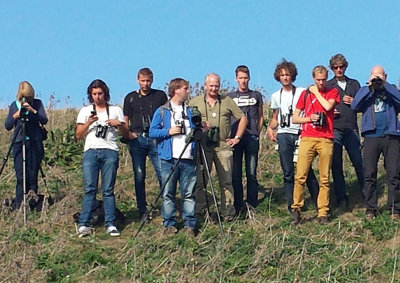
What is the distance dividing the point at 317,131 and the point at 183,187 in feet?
5.71

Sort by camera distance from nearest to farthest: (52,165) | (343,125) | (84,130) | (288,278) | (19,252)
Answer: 1. (288,278)
2. (19,252)
3. (84,130)
4. (343,125)
5. (52,165)

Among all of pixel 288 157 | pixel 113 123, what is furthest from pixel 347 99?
pixel 113 123

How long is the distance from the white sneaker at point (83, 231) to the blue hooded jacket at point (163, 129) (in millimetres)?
1250

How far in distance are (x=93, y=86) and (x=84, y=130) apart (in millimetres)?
541

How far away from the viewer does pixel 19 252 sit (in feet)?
26.1

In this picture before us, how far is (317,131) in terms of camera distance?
8703 mm

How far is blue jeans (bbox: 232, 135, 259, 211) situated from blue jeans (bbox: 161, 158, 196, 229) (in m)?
1.02

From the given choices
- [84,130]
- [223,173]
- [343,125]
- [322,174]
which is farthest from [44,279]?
[343,125]

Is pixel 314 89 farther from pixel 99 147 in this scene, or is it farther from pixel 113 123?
pixel 99 147

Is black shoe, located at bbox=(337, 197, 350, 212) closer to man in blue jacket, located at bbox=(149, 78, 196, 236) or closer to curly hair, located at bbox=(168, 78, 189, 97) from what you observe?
man in blue jacket, located at bbox=(149, 78, 196, 236)

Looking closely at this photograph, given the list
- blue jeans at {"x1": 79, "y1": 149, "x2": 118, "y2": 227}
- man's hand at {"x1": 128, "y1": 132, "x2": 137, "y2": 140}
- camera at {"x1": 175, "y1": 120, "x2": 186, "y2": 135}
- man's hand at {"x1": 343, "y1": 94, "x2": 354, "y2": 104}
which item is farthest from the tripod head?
man's hand at {"x1": 343, "y1": 94, "x2": 354, "y2": 104}

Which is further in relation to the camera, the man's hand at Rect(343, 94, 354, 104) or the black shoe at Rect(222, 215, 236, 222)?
the man's hand at Rect(343, 94, 354, 104)

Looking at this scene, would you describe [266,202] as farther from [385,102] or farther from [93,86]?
[93,86]

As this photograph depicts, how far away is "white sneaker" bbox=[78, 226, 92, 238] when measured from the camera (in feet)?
28.4
